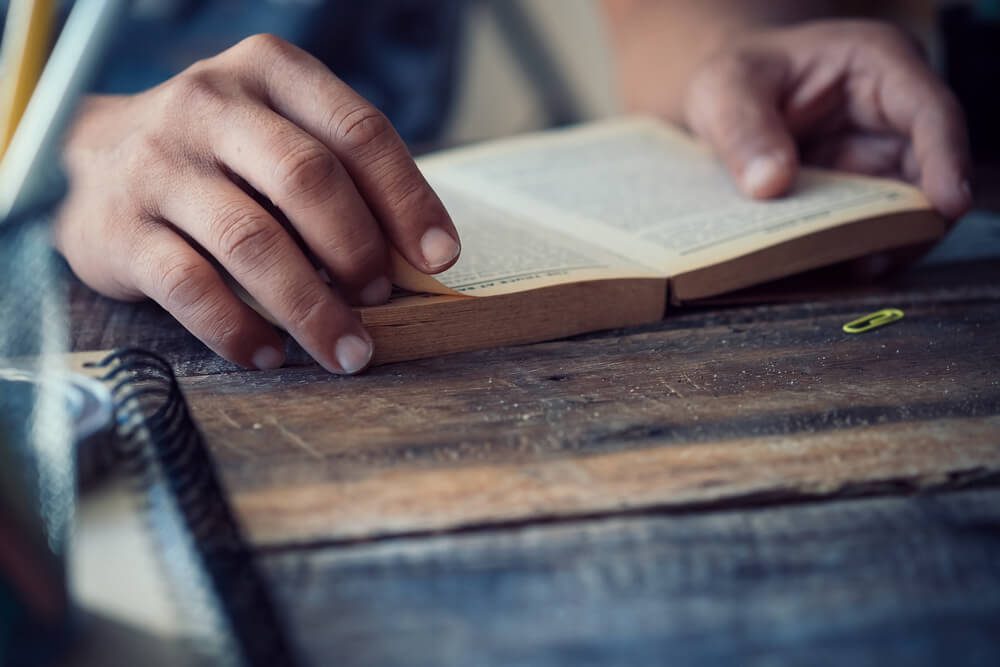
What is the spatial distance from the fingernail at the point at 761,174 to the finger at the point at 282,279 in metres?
0.41

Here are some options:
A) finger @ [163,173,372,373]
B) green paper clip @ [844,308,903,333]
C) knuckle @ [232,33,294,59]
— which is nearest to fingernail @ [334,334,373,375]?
finger @ [163,173,372,373]

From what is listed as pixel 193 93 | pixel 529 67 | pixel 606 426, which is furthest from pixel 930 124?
pixel 529 67

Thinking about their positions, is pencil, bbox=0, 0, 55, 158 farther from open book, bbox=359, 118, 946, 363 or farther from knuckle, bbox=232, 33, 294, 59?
open book, bbox=359, 118, 946, 363

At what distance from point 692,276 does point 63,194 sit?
47 centimetres

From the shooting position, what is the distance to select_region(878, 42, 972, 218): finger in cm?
87

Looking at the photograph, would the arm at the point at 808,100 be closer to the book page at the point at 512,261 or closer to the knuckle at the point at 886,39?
the knuckle at the point at 886,39

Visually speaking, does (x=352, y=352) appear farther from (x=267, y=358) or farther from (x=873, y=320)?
(x=873, y=320)

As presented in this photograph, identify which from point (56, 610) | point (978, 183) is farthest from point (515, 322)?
point (978, 183)

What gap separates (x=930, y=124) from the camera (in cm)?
93

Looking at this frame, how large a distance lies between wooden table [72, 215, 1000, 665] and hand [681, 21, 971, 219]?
22 cm

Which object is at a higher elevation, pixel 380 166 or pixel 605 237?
pixel 380 166

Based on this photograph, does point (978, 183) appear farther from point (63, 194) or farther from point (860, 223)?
point (63, 194)

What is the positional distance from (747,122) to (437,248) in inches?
17.1

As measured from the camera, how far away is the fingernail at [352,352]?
640 mm
